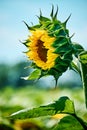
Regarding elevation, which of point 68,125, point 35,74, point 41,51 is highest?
point 41,51

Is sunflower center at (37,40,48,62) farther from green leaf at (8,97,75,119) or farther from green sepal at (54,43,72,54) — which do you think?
green leaf at (8,97,75,119)

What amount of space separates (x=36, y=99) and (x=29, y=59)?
315cm

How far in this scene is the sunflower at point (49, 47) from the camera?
2.03m

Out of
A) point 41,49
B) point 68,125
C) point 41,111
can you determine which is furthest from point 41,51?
point 68,125

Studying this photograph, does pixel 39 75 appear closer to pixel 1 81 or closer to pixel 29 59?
pixel 29 59

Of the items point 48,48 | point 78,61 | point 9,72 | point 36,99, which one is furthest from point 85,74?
point 9,72

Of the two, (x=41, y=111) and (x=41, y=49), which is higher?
(x=41, y=49)

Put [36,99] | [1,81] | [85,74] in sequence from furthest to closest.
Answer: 1. [1,81]
2. [36,99]
3. [85,74]

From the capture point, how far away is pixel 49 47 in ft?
6.76

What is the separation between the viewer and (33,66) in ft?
6.75

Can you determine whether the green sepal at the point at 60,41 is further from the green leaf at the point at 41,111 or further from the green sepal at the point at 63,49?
the green leaf at the point at 41,111

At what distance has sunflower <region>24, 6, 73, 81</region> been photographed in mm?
2029

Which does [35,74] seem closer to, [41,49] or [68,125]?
[41,49]

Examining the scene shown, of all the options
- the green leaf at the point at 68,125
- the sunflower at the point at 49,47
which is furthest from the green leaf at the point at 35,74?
the green leaf at the point at 68,125
